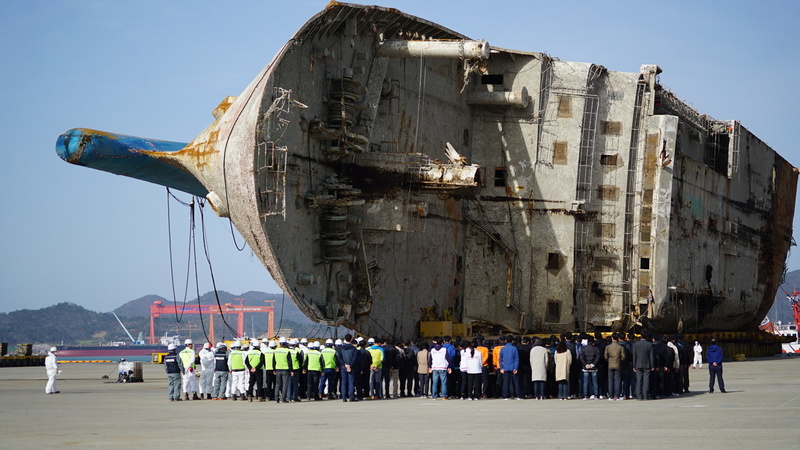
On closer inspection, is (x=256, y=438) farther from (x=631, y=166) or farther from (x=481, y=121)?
(x=631, y=166)

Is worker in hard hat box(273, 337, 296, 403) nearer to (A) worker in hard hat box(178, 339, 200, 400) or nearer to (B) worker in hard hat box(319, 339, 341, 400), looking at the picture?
(B) worker in hard hat box(319, 339, 341, 400)

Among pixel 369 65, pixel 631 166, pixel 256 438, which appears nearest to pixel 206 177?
pixel 369 65

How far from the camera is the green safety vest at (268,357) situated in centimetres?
2227

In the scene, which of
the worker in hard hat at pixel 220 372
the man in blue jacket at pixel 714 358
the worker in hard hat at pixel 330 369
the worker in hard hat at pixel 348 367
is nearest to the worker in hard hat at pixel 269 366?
the worker in hard hat at pixel 220 372

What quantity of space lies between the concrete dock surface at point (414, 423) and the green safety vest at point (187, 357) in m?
1.00

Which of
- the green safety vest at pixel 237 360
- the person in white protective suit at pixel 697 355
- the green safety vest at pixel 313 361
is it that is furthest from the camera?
the person in white protective suit at pixel 697 355

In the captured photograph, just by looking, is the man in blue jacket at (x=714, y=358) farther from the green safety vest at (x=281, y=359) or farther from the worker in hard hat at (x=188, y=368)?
the worker in hard hat at (x=188, y=368)

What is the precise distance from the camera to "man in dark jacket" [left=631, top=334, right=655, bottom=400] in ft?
68.4

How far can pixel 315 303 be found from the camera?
27797 millimetres

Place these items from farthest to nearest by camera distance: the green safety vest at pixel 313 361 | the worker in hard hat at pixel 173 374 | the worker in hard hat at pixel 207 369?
the worker in hard hat at pixel 207 369 < the worker in hard hat at pixel 173 374 < the green safety vest at pixel 313 361

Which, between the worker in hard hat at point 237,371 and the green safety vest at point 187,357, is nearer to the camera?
the worker in hard hat at point 237,371

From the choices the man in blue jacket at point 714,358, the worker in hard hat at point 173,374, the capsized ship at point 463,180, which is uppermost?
the capsized ship at point 463,180

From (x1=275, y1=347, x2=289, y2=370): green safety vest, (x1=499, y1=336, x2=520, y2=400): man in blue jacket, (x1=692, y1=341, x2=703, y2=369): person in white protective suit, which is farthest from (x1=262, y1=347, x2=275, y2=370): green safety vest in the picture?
(x1=692, y1=341, x2=703, y2=369): person in white protective suit

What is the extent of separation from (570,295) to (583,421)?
2126cm
